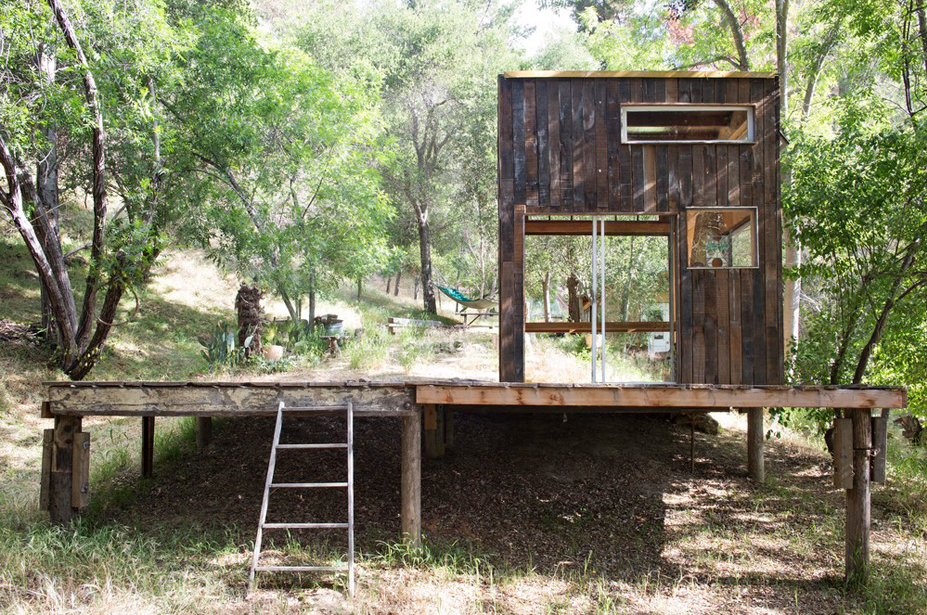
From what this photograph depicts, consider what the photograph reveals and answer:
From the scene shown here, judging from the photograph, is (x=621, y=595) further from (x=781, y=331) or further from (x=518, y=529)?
(x=781, y=331)

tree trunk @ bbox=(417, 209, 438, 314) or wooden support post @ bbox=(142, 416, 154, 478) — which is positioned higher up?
tree trunk @ bbox=(417, 209, 438, 314)

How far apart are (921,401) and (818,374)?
1.05 m

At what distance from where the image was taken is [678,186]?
23.4 feet

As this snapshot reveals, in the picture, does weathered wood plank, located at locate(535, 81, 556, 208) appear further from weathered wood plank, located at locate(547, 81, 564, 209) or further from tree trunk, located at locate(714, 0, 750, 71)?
tree trunk, located at locate(714, 0, 750, 71)

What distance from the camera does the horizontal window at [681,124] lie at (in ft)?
23.5

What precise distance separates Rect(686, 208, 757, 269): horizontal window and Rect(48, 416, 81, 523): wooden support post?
20.2ft

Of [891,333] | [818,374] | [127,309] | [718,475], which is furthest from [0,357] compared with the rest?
[891,333]

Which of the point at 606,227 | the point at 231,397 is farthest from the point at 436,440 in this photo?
the point at 606,227

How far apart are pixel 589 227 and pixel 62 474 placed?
623 centimetres

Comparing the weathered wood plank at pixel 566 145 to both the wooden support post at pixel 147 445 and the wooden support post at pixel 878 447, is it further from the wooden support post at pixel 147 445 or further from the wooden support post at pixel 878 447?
the wooden support post at pixel 147 445

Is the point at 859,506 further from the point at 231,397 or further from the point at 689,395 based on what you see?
the point at 231,397

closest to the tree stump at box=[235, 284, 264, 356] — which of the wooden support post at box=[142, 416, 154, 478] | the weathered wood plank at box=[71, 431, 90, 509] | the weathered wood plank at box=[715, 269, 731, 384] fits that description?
the wooden support post at box=[142, 416, 154, 478]

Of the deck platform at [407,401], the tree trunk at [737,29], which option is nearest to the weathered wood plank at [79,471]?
the deck platform at [407,401]

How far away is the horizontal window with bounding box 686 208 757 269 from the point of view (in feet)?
23.3
